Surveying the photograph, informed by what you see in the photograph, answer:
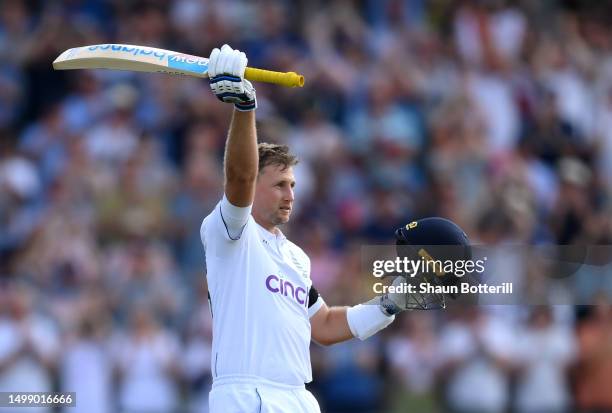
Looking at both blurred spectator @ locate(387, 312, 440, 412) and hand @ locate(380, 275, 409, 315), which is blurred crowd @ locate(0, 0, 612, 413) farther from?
hand @ locate(380, 275, 409, 315)

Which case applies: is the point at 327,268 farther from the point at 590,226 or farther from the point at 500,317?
the point at 590,226

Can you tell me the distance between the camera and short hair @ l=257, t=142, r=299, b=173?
5.76 metres

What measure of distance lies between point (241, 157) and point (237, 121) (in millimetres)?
151

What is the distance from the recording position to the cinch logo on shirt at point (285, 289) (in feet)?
18.2

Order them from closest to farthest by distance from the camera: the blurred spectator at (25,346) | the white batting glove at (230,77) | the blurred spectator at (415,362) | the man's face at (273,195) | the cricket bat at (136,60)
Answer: the white batting glove at (230,77)
the cricket bat at (136,60)
the man's face at (273,195)
the blurred spectator at (25,346)
the blurred spectator at (415,362)

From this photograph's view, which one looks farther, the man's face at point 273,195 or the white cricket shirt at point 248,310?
the man's face at point 273,195

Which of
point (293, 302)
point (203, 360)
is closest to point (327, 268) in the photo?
point (203, 360)

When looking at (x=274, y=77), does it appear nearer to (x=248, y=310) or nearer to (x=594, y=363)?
(x=248, y=310)

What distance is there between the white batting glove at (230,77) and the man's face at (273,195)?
761 millimetres

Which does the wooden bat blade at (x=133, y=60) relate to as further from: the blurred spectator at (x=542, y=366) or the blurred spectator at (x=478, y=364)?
the blurred spectator at (x=542, y=366)

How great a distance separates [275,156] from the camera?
18.9ft

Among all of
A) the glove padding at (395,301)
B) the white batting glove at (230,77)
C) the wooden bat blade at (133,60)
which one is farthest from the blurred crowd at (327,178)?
the white batting glove at (230,77)

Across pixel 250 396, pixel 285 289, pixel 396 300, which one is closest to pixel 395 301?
pixel 396 300

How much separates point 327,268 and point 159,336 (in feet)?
5.00
